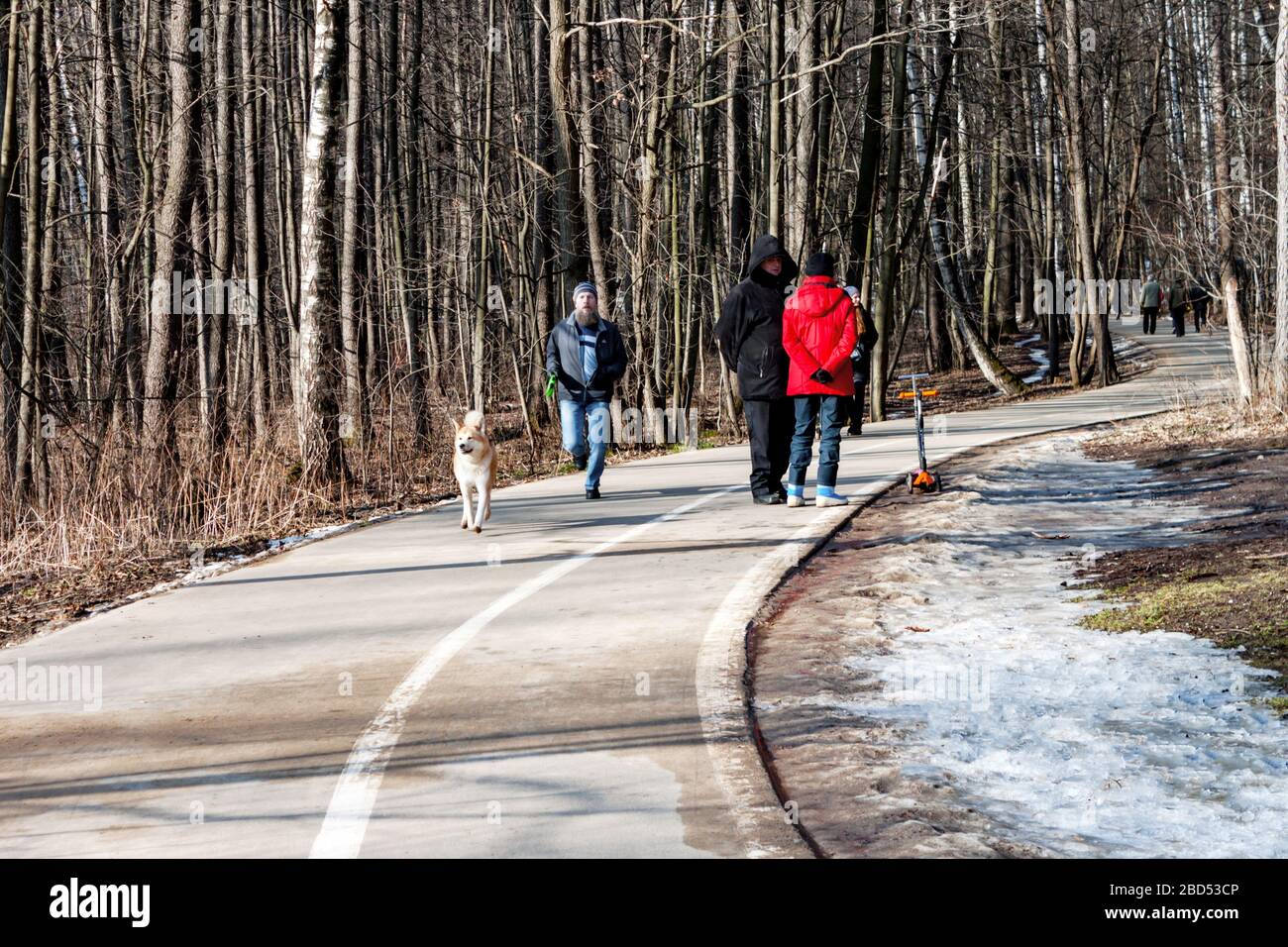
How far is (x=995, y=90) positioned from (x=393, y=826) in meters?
35.6

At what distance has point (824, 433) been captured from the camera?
41.9 feet

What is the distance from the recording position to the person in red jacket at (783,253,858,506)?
12.4 metres

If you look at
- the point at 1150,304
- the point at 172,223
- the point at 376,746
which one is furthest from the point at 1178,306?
→ the point at 376,746

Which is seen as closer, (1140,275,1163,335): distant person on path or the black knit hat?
the black knit hat

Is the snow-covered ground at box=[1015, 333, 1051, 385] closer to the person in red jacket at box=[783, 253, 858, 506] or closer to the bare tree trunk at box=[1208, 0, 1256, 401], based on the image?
the bare tree trunk at box=[1208, 0, 1256, 401]

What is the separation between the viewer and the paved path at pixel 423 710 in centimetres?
501

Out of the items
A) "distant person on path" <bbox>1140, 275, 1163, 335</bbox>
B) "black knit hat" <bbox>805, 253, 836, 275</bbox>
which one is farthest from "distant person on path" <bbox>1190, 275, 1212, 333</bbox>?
"black knit hat" <bbox>805, 253, 836, 275</bbox>

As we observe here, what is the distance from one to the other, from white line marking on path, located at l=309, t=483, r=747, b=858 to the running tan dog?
7.33ft

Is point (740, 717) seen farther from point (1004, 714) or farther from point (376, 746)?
point (376, 746)

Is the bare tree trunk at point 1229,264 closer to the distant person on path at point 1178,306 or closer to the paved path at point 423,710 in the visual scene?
the distant person on path at point 1178,306

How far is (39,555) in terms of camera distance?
11758 millimetres

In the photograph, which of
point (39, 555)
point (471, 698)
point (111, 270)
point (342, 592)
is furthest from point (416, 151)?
point (471, 698)

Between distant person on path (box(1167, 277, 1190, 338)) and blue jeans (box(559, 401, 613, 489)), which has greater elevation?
distant person on path (box(1167, 277, 1190, 338))

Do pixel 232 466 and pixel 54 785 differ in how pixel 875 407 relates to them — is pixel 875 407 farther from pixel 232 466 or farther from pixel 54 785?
pixel 54 785
